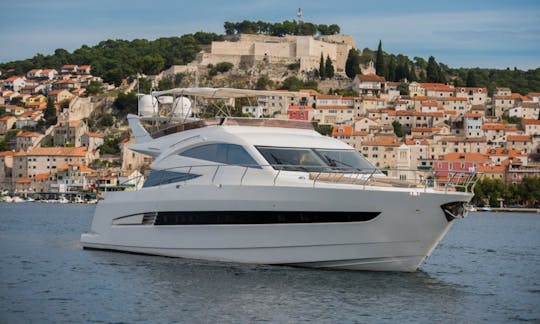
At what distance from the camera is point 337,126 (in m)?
109

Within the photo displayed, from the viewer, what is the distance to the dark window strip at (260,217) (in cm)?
2017

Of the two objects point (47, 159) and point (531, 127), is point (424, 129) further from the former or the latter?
point (47, 159)

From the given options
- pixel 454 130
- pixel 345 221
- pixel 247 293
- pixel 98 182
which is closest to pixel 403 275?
pixel 345 221

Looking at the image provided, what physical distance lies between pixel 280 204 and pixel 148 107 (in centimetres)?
810

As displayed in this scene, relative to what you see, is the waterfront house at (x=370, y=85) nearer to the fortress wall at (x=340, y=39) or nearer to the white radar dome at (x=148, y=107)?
the fortress wall at (x=340, y=39)

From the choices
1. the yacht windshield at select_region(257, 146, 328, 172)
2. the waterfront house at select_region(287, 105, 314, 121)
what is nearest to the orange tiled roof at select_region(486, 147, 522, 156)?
the waterfront house at select_region(287, 105, 314, 121)

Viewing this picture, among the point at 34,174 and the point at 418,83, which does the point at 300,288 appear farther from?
the point at 418,83

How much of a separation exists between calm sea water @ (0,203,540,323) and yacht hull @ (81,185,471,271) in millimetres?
278

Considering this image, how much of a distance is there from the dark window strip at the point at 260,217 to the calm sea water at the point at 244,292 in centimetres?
89

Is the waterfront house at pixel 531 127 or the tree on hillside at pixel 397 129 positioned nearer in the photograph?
the tree on hillside at pixel 397 129

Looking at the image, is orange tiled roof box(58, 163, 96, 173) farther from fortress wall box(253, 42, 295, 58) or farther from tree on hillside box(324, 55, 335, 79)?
tree on hillside box(324, 55, 335, 79)

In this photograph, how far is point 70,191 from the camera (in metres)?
108

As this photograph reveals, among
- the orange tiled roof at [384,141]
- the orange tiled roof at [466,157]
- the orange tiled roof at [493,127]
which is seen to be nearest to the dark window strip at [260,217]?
the orange tiled roof at [384,141]

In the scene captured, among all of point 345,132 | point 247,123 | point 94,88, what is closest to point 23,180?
point 94,88
